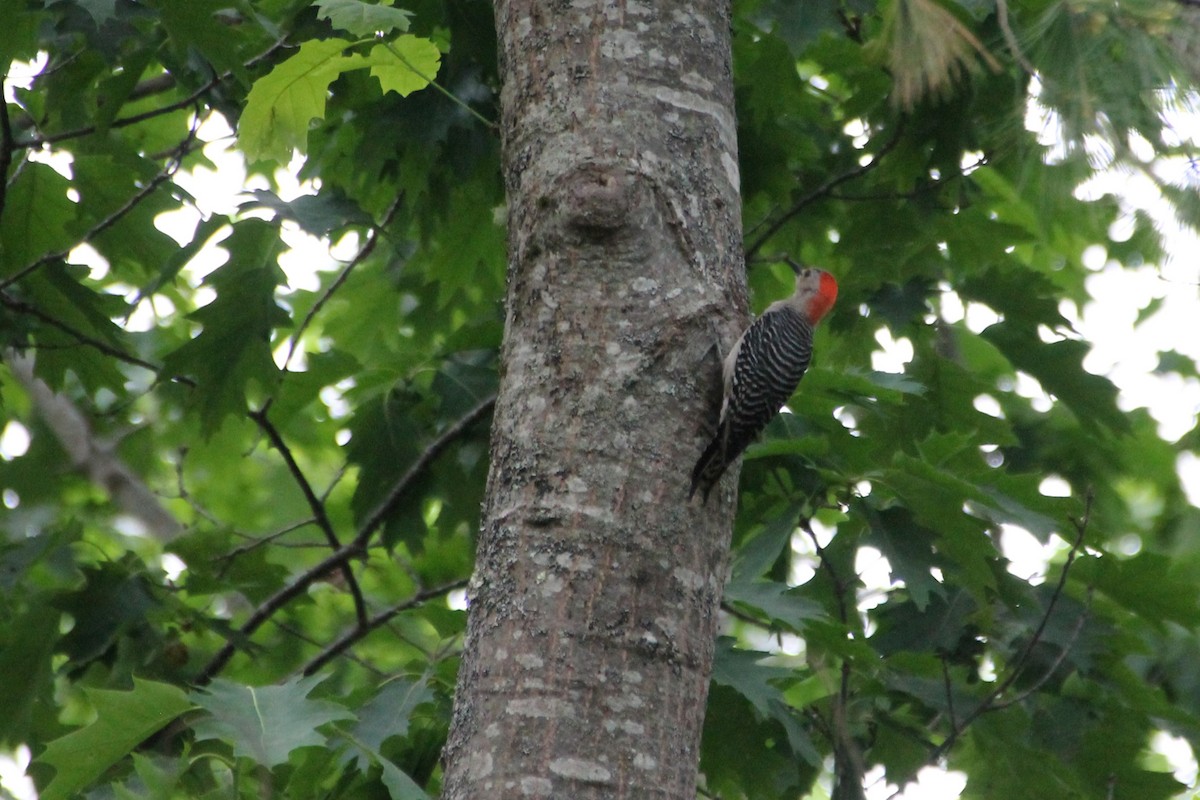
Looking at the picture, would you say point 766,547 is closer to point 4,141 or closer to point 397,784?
point 397,784

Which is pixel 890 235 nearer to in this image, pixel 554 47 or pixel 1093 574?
pixel 1093 574

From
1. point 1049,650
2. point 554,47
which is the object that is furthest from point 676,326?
point 1049,650

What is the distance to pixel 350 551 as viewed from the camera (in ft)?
15.9

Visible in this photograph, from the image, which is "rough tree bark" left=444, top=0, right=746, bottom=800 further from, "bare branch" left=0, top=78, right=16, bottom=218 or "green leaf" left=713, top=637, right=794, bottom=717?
"bare branch" left=0, top=78, right=16, bottom=218

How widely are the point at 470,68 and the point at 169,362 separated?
1486mm

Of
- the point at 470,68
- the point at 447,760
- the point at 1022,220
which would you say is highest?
the point at 1022,220

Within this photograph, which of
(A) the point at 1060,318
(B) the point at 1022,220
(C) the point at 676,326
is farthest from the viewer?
(B) the point at 1022,220

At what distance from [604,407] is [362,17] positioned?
3.42 feet

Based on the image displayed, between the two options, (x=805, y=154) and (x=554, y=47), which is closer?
(x=554, y=47)

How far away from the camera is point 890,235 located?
504 cm

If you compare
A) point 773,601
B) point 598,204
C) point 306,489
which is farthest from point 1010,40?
point 306,489

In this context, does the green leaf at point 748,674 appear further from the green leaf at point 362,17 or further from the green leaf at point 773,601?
the green leaf at point 362,17

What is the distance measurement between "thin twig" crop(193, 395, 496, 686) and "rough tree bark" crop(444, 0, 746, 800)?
1.86 meters

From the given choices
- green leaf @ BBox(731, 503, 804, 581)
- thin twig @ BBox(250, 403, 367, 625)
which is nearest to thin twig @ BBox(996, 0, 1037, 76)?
green leaf @ BBox(731, 503, 804, 581)
